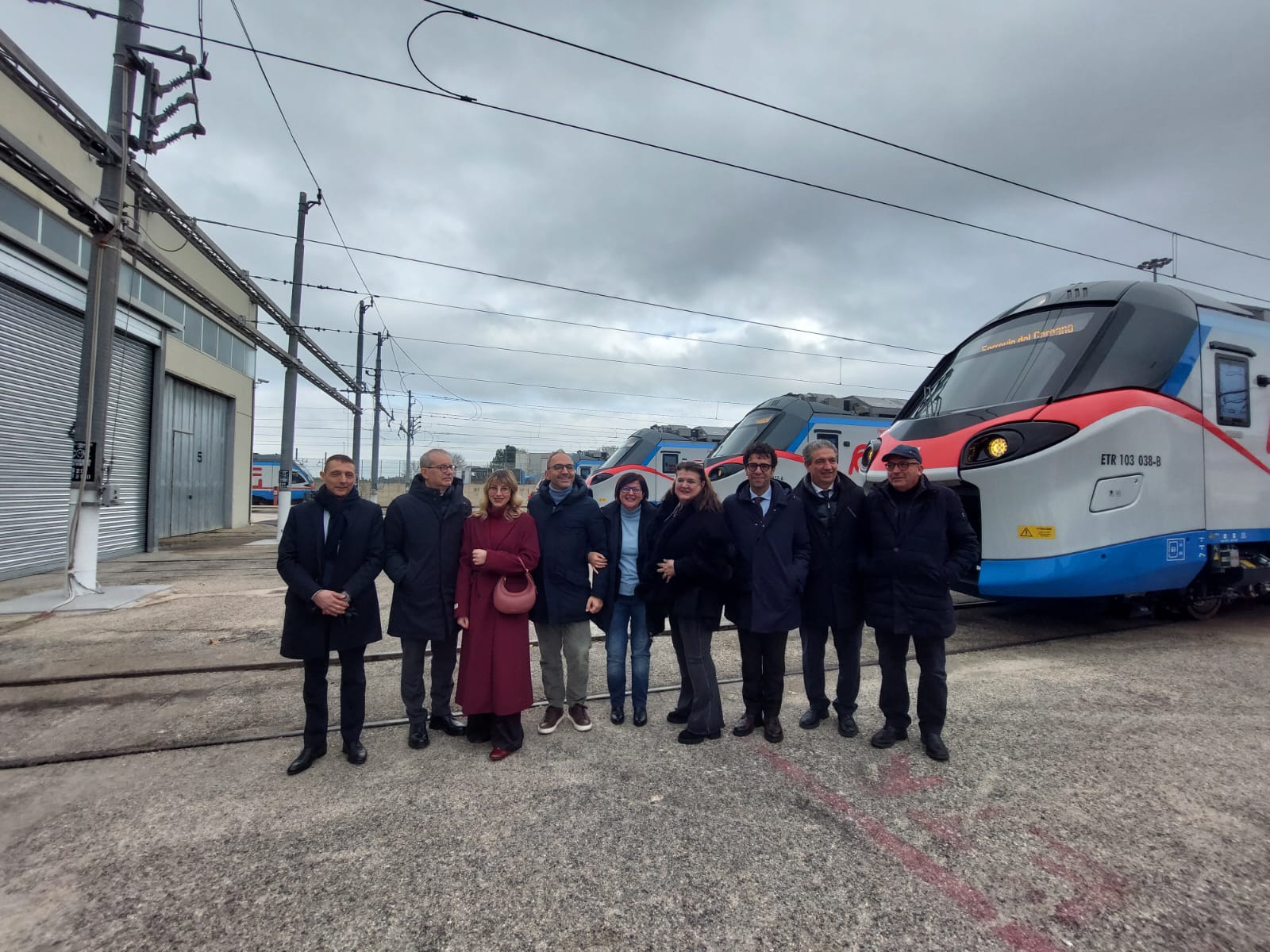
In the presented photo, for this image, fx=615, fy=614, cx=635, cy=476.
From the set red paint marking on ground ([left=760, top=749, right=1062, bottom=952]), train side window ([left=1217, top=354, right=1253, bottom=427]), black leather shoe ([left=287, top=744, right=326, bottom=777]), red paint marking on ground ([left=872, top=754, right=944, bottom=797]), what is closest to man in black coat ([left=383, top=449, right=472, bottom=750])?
black leather shoe ([left=287, top=744, right=326, bottom=777])

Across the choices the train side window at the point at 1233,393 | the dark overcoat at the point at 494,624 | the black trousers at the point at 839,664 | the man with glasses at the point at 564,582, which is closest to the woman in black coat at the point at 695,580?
the man with glasses at the point at 564,582

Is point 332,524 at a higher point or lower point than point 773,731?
higher

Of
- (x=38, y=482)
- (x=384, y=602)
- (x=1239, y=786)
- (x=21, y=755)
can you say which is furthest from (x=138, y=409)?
(x=1239, y=786)

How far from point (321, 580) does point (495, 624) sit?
1044 mm

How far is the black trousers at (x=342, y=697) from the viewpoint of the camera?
3596 mm

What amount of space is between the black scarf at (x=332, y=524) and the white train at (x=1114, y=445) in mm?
5202

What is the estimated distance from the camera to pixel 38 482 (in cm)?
1031

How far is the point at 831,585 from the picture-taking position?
13.3ft

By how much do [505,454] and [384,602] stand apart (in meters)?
54.0

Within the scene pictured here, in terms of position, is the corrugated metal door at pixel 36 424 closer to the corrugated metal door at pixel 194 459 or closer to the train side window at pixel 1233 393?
the corrugated metal door at pixel 194 459

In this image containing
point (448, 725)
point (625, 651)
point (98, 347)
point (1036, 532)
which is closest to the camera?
point (448, 725)

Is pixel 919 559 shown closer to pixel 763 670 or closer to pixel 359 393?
pixel 763 670

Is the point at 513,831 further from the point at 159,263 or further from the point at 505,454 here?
the point at 505,454

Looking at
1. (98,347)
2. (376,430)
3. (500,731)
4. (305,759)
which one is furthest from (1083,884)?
(376,430)
